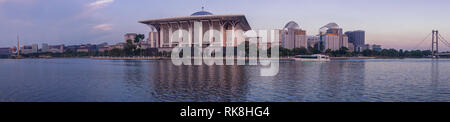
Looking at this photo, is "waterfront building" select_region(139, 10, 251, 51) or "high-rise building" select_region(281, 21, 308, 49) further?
"high-rise building" select_region(281, 21, 308, 49)

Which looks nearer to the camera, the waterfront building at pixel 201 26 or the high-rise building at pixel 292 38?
the waterfront building at pixel 201 26

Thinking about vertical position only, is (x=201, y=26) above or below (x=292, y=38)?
above

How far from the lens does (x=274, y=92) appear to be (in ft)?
50.2

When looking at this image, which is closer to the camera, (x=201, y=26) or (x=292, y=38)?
(x=201, y=26)

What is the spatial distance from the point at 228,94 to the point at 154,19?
113688 mm
